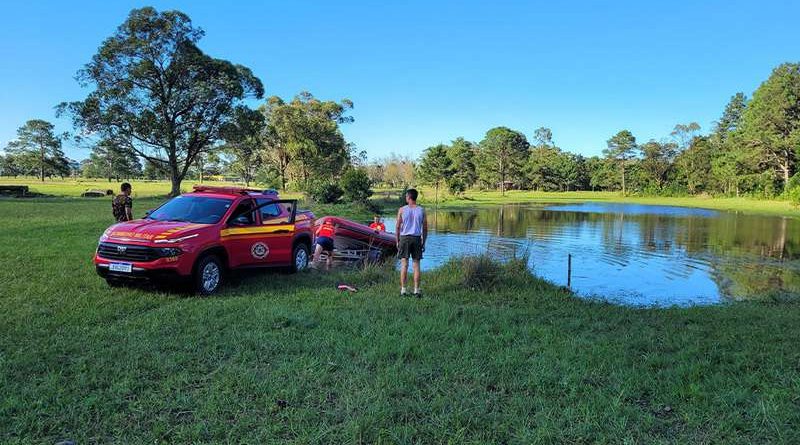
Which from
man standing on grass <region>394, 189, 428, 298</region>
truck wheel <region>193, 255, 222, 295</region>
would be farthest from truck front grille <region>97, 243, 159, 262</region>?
man standing on grass <region>394, 189, 428, 298</region>

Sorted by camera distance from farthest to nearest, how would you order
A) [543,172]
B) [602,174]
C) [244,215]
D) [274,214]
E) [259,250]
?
[543,172]
[602,174]
[274,214]
[259,250]
[244,215]

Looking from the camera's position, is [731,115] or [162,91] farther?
[731,115]

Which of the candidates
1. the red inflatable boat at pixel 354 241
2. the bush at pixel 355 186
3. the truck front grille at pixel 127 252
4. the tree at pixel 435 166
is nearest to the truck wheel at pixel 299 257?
the red inflatable boat at pixel 354 241

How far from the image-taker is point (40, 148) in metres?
83.9

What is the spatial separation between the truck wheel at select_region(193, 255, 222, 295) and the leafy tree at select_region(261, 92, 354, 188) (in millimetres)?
44288

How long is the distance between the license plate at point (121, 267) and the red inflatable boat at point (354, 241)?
→ 218 inches

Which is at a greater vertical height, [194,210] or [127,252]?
[194,210]

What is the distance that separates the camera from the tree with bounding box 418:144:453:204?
243 feet

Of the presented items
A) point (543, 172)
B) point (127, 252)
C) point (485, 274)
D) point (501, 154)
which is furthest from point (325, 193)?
point (543, 172)

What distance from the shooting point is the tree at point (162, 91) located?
35.5 m

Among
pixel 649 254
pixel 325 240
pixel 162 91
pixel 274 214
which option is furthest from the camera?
pixel 162 91

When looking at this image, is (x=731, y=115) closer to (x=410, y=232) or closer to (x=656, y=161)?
(x=656, y=161)

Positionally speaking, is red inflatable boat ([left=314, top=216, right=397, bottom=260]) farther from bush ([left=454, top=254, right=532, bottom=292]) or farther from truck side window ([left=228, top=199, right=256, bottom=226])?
bush ([left=454, top=254, right=532, bottom=292])

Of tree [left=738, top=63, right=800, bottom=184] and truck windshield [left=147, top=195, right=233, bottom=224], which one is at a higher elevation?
tree [left=738, top=63, right=800, bottom=184]
